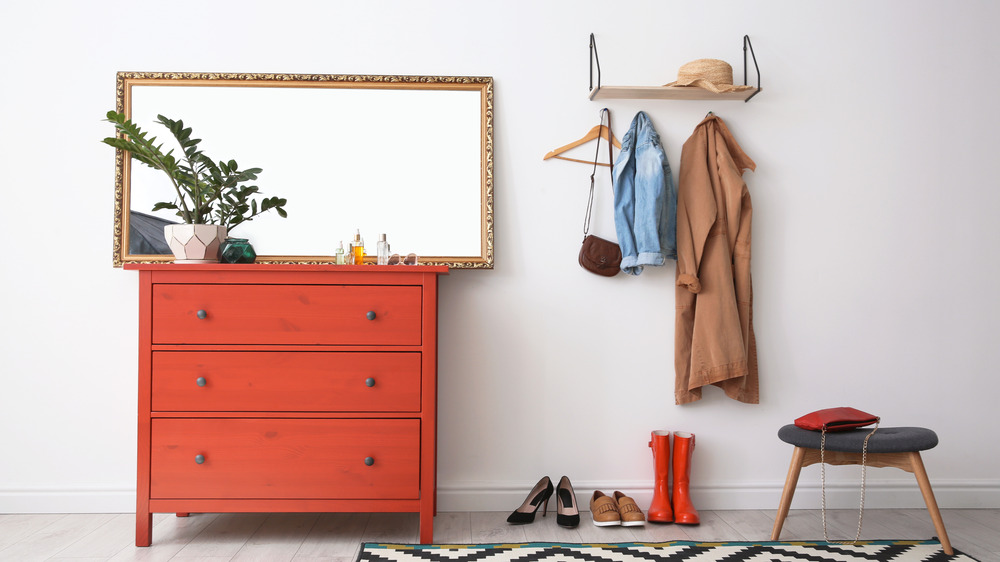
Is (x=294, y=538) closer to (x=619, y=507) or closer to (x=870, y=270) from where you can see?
(x=619, y=507)

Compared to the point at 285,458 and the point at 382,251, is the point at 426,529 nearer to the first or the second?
the point at 285,458

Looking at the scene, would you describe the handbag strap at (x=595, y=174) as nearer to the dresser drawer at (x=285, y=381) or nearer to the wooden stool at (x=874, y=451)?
the dresser drawer at (x=285, y=381)

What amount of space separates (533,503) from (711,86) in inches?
64.7

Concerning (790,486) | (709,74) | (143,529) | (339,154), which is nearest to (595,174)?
(709,74)

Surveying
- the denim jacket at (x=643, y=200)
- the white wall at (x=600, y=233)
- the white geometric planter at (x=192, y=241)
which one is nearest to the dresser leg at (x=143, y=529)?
the white wall at (x=600, y=233)

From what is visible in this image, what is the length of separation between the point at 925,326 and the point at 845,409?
30.0 inches

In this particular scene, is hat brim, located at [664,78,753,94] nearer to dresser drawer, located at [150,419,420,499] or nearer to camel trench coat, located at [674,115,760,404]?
camel trench coat, located at [674,115,760,404]

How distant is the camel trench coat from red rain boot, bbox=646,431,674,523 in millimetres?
192

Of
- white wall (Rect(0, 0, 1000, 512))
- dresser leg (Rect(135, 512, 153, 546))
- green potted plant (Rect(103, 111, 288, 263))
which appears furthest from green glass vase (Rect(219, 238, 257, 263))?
dresser leg (Rect(135, 512, 153, 546))

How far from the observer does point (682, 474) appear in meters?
2.38

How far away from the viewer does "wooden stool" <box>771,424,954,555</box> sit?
6.42 ft

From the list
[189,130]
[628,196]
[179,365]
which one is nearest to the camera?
[179,365]

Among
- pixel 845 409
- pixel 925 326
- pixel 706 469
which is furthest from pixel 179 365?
pixel 925 326

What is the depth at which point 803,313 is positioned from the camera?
2.56 metres
